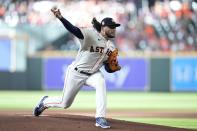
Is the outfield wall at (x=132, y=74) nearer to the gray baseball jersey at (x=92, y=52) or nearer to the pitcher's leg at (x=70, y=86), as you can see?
the pitcher's leg at (x=70, y=86)

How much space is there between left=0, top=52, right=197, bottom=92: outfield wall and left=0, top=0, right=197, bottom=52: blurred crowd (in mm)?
372

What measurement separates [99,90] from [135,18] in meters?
12.6

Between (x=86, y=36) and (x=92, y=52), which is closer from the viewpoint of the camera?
(x=86, y=36)

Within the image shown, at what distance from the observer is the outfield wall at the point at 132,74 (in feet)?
58.6

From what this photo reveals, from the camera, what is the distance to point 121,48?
18250 millimetres

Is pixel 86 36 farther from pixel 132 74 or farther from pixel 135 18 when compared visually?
pixel 135 18

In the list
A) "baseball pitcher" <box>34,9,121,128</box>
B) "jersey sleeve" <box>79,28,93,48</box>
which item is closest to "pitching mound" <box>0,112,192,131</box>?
"baseball pitcher" <box>34,9,121,128</box>

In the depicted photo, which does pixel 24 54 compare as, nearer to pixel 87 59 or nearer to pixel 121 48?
pixel 121 48

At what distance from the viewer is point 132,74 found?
18.2 m

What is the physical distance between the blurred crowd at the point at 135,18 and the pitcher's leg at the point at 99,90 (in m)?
11.3

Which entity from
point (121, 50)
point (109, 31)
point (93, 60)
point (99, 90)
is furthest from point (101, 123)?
point (121, 50)

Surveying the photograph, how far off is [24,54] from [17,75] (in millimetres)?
926

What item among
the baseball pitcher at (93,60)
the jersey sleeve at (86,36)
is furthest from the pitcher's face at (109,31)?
the jersey sleeve at (86,36)

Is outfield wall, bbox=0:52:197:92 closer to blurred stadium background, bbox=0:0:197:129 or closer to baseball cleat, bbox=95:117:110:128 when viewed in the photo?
blurred stadium background, bbox=0:0:197:129
